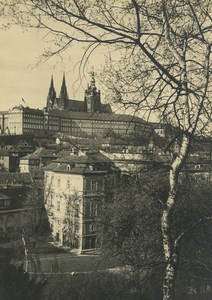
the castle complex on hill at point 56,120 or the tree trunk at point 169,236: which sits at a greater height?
the castle complex on hill at point 56,120

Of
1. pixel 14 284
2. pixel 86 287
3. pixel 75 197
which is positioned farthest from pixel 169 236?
pixel 75 197

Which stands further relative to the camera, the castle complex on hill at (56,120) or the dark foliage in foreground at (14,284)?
the castle complex on hill at (56,120)

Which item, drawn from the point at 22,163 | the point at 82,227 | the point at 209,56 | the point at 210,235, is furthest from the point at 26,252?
the point at 22,163

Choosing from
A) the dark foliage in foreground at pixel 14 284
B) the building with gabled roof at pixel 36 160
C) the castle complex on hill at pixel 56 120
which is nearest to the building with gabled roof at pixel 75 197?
the building with gabled roof at pixel 36 160

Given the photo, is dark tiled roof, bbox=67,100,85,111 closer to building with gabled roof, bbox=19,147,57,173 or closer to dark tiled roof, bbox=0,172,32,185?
building with gabled roof, bbox=19,147,57,173

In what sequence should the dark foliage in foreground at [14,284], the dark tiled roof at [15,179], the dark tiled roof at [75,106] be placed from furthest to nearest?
the dark tiled roof at [75,106]
the dark tiled roof at [15,179]
the dark foliage in foreground at [14,284]

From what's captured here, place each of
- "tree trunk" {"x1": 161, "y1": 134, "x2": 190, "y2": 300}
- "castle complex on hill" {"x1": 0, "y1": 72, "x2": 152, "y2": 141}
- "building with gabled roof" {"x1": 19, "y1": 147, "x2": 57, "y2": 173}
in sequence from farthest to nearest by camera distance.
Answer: "castle complex on hill" {"x1": 0, "y1": 72, "x2": 152, "y2": 141} < "building with gabled roof" {"x1": 19, "y1": 147, "x2": 57, "y2": 173} < "tree trunk" {"x1": 161, "y1": 134, "x2": 190, "y2": 300}

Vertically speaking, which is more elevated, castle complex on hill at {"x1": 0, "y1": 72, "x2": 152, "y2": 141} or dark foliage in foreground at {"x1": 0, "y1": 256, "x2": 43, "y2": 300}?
castle complex on hill at {"x1": 0, "y1": 72, "x2": 152, "y2": 141}

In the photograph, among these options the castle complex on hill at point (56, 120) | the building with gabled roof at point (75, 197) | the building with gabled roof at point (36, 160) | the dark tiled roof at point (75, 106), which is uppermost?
the dark tiled roof at point (75, 106)

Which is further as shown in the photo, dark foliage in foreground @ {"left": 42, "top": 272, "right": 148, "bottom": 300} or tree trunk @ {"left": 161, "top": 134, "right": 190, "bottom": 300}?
dark foliage in foreground @ {"left": 42, "top": 272, "right": 148, "bottom": 300}

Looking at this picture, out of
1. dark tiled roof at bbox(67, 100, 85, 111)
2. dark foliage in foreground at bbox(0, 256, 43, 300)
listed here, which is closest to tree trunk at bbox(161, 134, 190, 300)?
dark foliage in foreground at bbox(0, 256, 43, 300)

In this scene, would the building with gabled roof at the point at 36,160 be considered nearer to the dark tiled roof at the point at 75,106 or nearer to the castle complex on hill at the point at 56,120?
the castle complex on hill at the point at 56,120

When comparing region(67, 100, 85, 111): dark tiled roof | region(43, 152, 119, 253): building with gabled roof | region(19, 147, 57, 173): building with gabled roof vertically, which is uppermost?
region(67, 100, 85, 111): dark tiled roof
